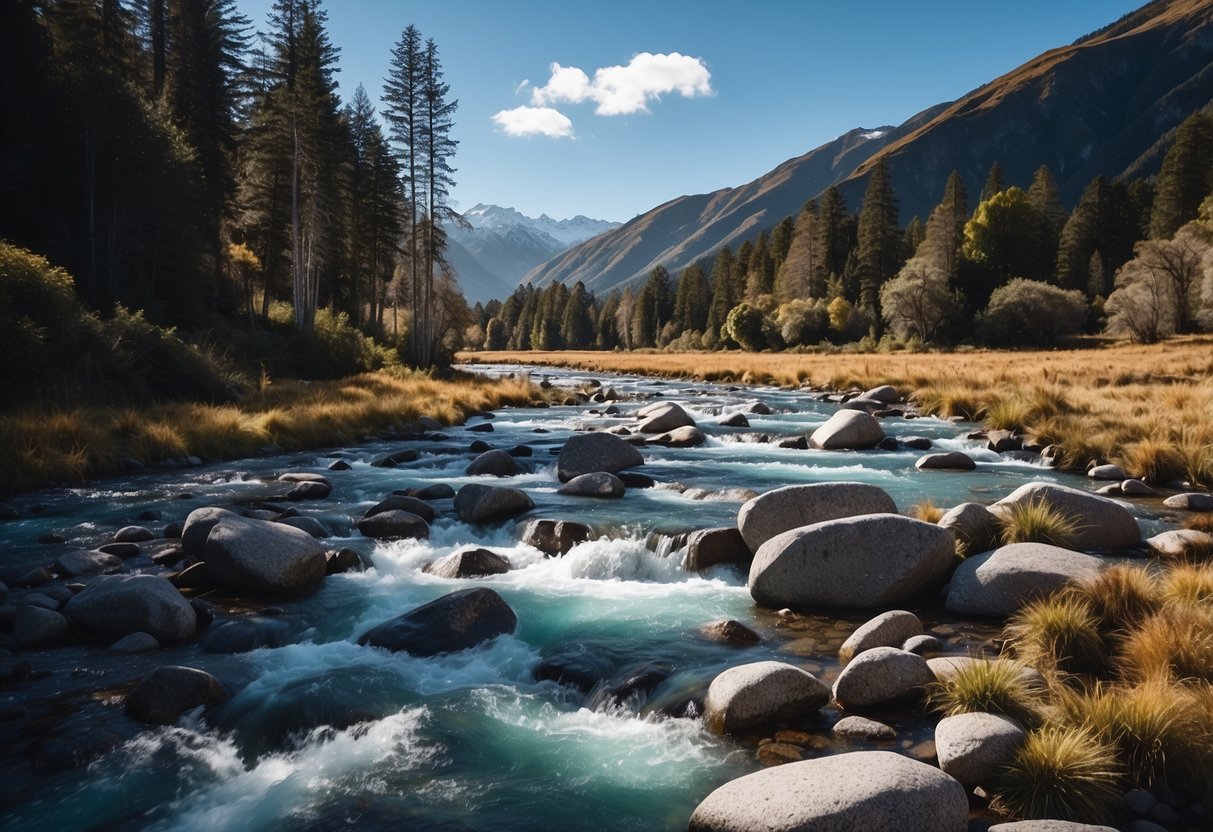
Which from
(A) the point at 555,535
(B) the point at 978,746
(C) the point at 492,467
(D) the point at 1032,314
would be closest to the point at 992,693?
(B) the point at 978,746

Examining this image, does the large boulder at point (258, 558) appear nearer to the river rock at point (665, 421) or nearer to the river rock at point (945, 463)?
the river rock at point (945, 463)

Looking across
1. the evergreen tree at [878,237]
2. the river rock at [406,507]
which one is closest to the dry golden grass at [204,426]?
the river rock at [406,507]

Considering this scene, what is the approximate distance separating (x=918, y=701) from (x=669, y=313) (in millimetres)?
104916

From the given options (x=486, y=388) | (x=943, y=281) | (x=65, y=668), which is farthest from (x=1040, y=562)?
(x=943, y=281)

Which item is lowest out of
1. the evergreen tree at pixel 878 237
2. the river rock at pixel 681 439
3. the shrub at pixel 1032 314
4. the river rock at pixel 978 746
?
the river rock at pixel 978 746

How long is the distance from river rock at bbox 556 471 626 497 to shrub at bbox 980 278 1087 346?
178 ft

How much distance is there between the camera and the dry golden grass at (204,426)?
12.3m

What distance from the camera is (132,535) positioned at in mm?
9086

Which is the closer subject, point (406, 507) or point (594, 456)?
point (406, 507)

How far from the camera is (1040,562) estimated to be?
661cm

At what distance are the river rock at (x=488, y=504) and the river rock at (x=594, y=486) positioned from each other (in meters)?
1.36

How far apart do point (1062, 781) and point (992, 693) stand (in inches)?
32.4

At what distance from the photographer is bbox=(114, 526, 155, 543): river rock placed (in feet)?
29.7

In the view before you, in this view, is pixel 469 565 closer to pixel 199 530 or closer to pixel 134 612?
pixel 199 530
